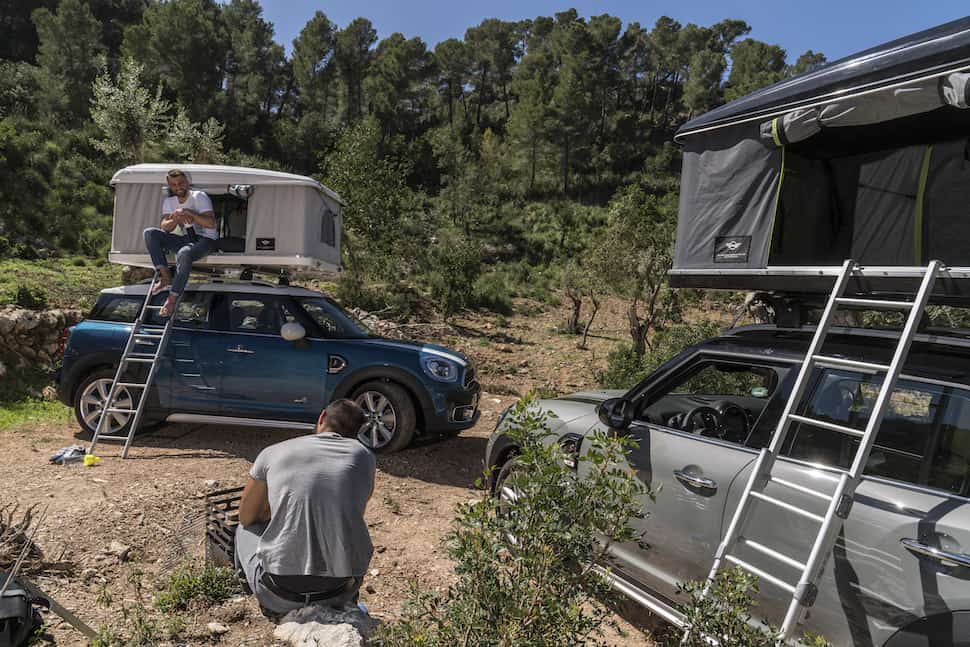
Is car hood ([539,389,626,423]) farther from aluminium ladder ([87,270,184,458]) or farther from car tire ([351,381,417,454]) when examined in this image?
aluminium ladder ([87,270,184,458])

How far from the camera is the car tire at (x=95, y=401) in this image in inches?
283

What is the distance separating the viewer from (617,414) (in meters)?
3.92

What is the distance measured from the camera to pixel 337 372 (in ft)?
22.7

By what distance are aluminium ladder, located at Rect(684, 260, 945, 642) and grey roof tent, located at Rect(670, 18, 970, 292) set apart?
0.83 ft

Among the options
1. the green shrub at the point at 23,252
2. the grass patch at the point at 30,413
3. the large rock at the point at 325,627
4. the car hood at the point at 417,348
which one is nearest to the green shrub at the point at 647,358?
the car hood at the point at 417,348

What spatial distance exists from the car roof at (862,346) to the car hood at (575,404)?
3.37 ft

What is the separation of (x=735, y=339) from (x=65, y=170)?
2803 centimetres

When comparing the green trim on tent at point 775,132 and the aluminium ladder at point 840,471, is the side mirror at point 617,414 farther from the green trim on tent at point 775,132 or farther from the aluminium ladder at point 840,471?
the green trim on tent at point 775,132

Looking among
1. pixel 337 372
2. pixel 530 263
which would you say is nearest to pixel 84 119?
pixel 530 263

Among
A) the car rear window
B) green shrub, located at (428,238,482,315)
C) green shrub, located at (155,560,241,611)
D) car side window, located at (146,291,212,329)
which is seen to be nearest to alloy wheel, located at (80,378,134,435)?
the car rear window

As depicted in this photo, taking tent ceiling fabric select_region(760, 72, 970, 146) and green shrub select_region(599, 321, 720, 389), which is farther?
green shrub select_region(599, 321, 720, 389)

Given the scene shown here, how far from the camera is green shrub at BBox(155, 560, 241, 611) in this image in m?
3.60

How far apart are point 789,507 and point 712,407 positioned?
151cm

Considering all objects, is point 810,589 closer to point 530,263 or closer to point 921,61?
point 921,61
